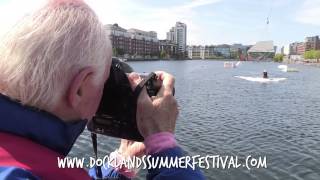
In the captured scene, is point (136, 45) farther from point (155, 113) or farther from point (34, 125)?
point (34, 125)

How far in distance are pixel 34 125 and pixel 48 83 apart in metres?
0.14

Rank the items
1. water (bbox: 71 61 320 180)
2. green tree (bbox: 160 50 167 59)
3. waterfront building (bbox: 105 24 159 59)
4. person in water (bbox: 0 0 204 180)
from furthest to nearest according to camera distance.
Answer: green tree (bbox: 160 50 167 59)
waterfront building (bbox: 105 24 159 59)
water (bbox: 71 61 320 180)
person in water (bbox: 0 0 204 180)

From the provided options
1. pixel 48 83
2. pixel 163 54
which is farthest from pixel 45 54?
pixel 163 54

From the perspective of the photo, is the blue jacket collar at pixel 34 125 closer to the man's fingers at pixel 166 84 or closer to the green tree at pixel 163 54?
the man's fingers at pixel 166 84

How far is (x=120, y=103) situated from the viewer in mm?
A: 1642

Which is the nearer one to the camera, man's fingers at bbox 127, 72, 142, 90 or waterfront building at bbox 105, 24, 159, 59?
man's fingers at bbox 127, 72, 142, 90

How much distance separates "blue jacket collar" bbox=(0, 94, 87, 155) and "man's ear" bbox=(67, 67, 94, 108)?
0.25 ft

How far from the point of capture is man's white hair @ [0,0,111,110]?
4.16 ft

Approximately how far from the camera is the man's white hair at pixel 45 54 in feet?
4.16

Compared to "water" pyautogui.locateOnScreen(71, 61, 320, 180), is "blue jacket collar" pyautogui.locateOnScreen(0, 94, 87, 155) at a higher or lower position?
higher

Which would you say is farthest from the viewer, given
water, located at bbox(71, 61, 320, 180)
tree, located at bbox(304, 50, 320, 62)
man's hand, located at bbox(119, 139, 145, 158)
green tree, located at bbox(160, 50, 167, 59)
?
green tree, located at bbox(160, 50, 167, 59)

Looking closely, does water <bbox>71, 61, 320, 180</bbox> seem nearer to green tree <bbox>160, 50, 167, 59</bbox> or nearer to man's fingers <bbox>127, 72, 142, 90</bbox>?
man's fingers <bbox>127, 72, 142, 90</bbox>

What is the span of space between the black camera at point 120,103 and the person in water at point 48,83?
166mm

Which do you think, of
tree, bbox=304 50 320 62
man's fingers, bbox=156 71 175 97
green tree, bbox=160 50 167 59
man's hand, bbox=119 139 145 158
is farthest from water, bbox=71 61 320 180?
green tree, bbox=160 50 167 59
